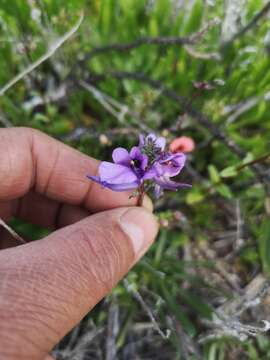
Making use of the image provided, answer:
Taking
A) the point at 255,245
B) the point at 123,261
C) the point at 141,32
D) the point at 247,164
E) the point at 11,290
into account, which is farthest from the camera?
the point at 141,32

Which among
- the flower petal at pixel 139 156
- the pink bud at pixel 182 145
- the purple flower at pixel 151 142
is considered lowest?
the flower petal at pixel 139 156

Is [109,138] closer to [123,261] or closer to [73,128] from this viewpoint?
[73,128]

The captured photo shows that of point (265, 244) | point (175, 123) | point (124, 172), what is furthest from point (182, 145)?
point (124, 172)

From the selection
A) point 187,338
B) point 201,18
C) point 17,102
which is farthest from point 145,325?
point 201,18

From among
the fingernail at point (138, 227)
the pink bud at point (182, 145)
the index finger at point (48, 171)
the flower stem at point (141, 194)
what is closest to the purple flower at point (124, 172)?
the flower stem at point (141, 194)

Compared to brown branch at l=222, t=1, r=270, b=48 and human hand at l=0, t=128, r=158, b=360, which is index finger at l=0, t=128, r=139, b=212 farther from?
brown branch at l=222, t=1, r=270, b=48

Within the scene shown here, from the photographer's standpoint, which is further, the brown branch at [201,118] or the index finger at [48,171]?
the brown branch at [201,118]

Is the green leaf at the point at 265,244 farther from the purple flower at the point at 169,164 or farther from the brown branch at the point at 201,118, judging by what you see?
the purple flower at the point at 169,164
